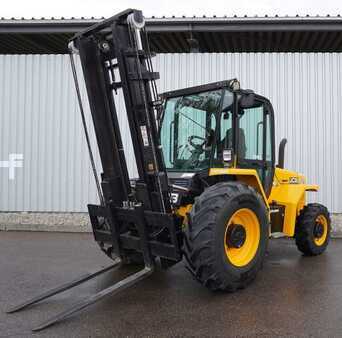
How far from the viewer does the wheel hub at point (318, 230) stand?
7387mm

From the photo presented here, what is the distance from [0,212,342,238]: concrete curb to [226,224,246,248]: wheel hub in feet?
18.9

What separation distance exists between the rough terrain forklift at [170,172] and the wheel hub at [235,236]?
0.04 ft

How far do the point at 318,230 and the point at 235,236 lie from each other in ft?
9.30

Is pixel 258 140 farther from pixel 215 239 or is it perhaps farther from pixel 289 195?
pixel 215 239

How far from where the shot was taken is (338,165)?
32.9 ft

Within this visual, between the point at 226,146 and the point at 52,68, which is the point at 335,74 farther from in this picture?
the point at 52,68

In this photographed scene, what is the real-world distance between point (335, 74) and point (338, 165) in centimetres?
202

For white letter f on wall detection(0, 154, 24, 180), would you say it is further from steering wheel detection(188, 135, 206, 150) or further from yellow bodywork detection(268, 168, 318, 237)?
yellow bodywork detection(268, 168, 318, 237)

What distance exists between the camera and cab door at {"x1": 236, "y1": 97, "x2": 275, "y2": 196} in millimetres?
6224

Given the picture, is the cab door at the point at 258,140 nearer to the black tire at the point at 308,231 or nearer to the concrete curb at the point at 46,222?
the black tire at the point at 308,231

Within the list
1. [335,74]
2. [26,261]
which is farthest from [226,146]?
[335,74]

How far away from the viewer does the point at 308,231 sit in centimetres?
716

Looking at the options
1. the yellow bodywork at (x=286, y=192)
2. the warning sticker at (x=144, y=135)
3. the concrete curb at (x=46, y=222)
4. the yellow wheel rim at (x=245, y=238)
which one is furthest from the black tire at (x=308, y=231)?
the concrete curb at (x=46, y=222)

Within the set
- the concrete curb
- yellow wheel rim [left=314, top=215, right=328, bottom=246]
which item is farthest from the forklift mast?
the concrete curb
